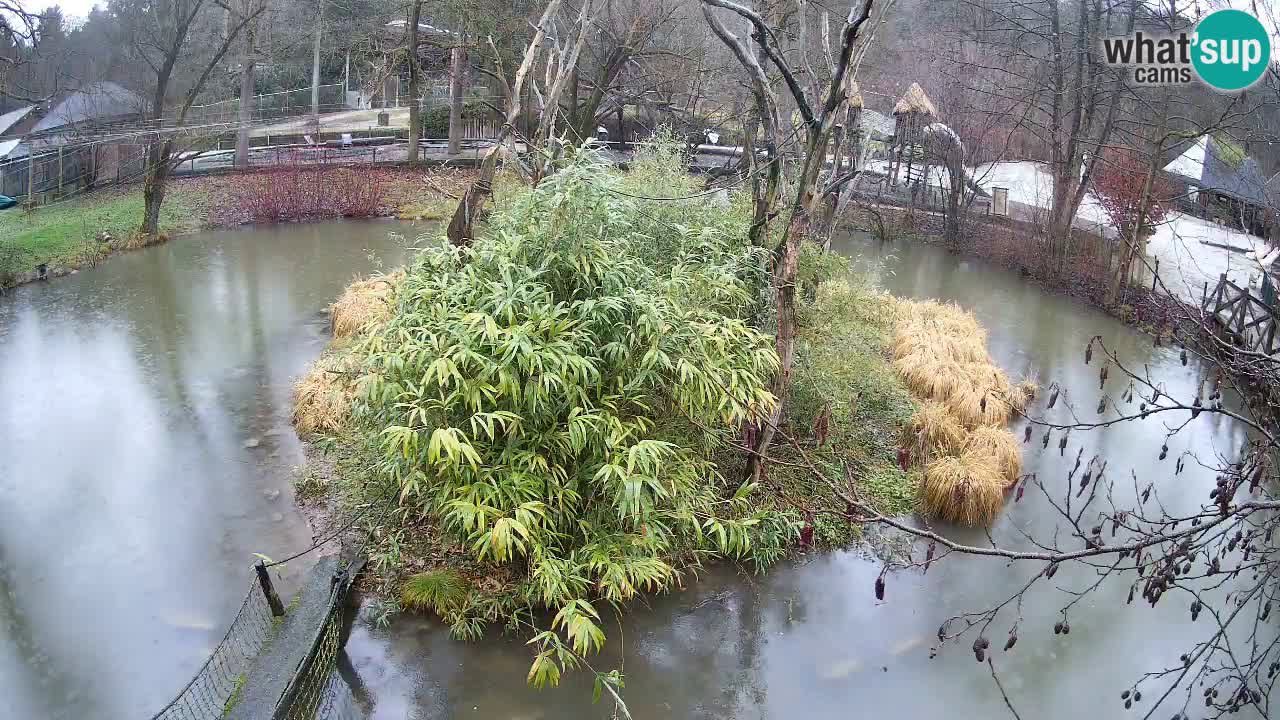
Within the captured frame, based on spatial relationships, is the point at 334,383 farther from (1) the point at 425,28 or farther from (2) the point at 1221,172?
(1) the point at 425,28

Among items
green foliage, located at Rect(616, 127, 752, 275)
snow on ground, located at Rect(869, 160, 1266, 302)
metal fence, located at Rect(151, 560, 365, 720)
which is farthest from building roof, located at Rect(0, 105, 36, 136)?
snow on ground, located at Rect(869, 160, 1266, 302)

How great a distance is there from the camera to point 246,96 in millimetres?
17984

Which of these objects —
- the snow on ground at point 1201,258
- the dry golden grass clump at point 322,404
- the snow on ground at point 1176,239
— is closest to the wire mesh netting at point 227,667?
the dry golden grass clump at point 322,404

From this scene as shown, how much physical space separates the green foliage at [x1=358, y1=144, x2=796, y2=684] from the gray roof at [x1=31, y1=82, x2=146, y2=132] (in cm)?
1452

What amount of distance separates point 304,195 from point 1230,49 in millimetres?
13783

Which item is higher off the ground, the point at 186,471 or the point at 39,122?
the point at 39,122

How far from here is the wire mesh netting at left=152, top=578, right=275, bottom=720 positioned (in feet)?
15.6

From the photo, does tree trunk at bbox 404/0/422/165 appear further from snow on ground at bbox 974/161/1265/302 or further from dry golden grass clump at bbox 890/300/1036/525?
dry golden grass clump at bbox 890/300/1036/525

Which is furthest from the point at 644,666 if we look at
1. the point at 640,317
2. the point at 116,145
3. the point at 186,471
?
the point at 116,145

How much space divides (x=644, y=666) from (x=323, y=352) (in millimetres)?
5922

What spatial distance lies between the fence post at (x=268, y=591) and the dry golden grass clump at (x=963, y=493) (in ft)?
15.0

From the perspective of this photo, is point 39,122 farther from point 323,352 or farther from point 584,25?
point 584,25

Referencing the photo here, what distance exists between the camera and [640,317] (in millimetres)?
5402

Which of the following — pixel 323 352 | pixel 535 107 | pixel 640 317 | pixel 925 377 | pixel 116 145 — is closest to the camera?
pixel 640 317
